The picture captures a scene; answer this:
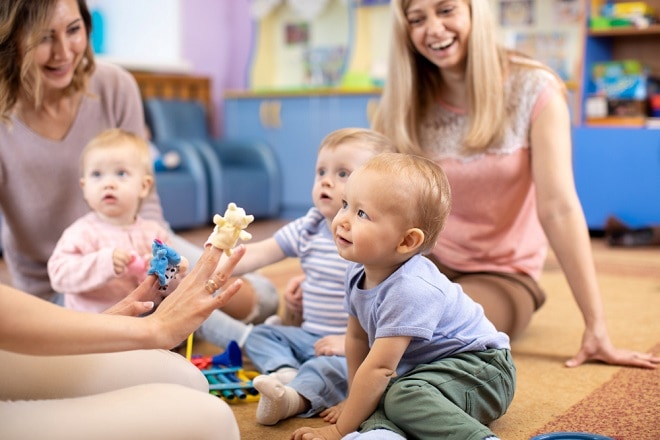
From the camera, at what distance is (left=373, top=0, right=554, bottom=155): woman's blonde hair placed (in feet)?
6.50

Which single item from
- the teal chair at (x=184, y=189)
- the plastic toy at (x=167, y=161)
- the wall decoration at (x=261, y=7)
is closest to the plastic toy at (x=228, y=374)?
the teal chair at (x=184, y=189)

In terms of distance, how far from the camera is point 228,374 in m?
1.84

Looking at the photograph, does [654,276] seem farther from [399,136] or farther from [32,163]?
[32,163]

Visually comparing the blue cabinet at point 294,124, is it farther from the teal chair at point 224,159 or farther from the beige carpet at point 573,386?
the beige carpet at point 573,386

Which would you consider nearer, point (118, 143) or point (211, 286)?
point (211, 286)

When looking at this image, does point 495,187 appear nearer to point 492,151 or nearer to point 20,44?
point 492,151

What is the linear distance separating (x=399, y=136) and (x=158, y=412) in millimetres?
1124

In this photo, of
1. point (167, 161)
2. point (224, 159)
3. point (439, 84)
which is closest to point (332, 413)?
point (439, 84)

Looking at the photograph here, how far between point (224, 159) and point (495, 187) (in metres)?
3.27

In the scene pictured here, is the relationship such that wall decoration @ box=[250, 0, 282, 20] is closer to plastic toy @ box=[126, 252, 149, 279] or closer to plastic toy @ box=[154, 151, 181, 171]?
plastic toy @ box=[154, 151, 181, 171]

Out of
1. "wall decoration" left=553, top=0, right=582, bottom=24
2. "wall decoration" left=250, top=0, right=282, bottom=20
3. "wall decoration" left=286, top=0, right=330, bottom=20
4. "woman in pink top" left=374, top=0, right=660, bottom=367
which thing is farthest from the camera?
"wall decoration" left=250, top=0, right=282, bottom=20

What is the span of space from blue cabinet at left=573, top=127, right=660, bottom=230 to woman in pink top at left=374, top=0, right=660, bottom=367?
6.70 ft

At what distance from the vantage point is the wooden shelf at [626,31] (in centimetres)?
398

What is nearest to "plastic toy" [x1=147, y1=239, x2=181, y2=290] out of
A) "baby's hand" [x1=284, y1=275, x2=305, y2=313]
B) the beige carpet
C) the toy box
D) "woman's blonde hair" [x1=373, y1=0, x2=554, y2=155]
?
the beige carpet
